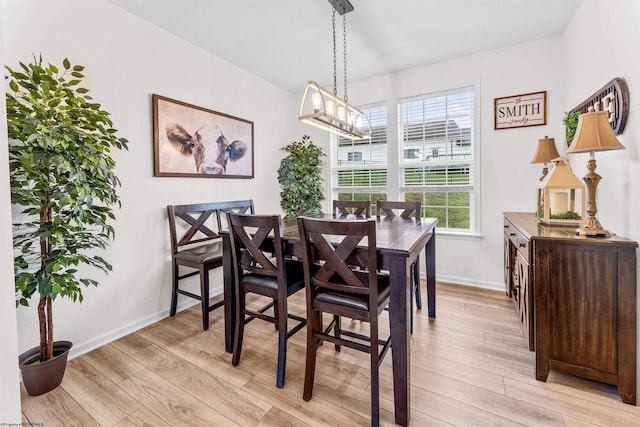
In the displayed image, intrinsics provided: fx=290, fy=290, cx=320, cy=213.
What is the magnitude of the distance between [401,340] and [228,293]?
4.20 ft

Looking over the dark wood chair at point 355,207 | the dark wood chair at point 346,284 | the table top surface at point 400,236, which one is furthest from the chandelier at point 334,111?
the dark wood chair at point 346,284

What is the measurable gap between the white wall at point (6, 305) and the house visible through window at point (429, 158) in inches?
141

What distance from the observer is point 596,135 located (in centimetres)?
165

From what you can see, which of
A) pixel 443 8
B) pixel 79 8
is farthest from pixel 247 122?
pixel 443 8

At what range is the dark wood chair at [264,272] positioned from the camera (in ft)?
5.82

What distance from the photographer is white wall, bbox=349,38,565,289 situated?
3.02 metres

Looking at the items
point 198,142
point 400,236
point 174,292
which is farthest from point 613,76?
point 174,292

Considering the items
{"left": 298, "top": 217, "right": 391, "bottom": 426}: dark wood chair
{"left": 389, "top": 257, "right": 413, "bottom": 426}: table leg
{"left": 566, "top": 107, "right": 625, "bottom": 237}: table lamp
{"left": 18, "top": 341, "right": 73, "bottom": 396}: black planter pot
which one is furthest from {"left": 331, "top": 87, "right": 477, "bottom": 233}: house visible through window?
{"left": 18, "top": 341, "right": 73, "bottom": 396}: black planter pot

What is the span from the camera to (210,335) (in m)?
2.44

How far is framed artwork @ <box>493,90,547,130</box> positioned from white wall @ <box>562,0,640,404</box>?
450 mm

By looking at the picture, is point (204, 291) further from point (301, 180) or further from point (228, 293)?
point (301, 180)

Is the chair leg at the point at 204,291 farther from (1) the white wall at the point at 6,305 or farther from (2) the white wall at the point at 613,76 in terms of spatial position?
(2) the white wall at the point at 613,76

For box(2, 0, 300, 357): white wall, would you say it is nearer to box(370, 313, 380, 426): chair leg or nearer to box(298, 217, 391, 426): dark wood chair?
box(298, 217, 391, 426): dark wood chair

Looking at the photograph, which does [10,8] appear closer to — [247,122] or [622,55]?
[247,122]
